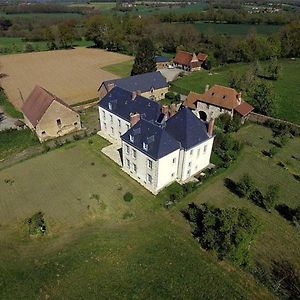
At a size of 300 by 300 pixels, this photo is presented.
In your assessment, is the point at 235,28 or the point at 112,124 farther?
the point at 235,28

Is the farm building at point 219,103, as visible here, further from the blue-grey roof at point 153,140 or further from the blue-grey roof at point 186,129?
the blue-grey roof at point 153,140

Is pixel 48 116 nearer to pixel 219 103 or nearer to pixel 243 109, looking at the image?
pixel 219 103

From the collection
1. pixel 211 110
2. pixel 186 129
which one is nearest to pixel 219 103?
pixel 211 110

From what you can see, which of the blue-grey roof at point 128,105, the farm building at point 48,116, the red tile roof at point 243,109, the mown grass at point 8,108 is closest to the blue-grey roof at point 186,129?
the blue-grey roof at point 128,105

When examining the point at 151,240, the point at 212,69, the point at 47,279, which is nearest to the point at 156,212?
the point at 151,240

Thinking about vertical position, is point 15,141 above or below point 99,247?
below

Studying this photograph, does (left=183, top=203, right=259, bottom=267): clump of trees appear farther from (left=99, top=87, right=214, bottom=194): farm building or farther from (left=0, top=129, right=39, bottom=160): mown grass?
(left=0, top=129, right=39, bottom=160): mown grass
